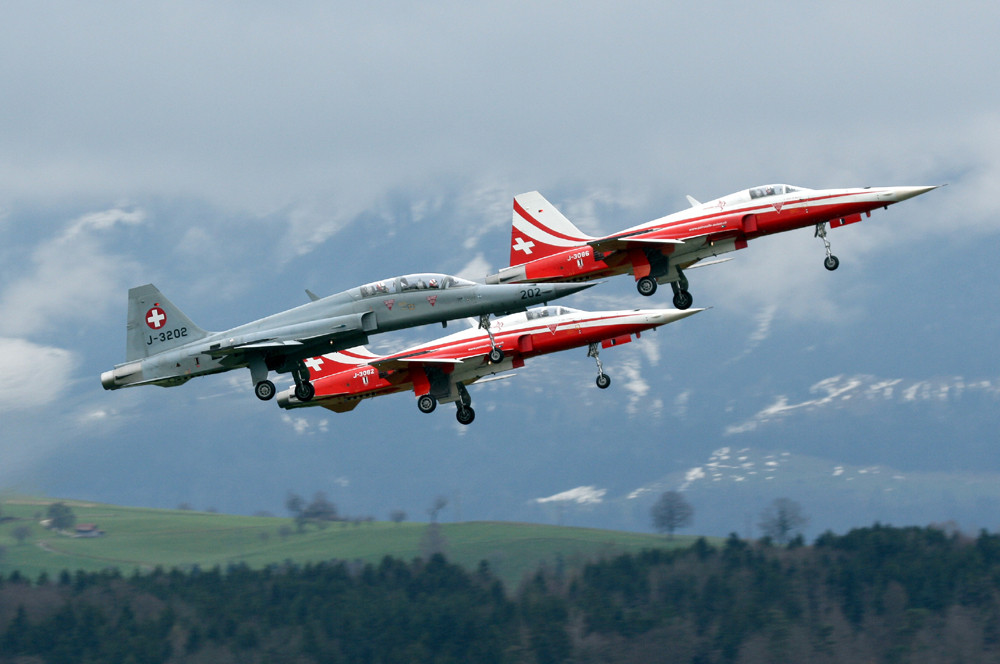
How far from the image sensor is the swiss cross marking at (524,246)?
66562mm

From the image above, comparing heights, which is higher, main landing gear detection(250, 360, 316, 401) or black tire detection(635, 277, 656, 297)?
black tire detection(635, 277, 656, 297)

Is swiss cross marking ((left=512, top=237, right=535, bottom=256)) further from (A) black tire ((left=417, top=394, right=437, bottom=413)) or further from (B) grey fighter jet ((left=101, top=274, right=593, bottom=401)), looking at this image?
(A) black tire ((left=417, top=394, right=437, bottom=413))

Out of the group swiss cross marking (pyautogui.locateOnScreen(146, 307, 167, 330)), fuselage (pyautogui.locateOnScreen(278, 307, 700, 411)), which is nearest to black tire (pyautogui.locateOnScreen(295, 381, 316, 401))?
swiss cross marking (pyautogui.locateOnScreen(146, 307, 167, 330))

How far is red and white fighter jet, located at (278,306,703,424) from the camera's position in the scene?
7475 cm

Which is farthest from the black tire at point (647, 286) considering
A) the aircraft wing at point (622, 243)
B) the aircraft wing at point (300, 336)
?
the aircraft wing at point (300, 336)

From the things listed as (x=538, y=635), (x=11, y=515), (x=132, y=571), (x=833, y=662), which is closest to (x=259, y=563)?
(x=132, y=571)

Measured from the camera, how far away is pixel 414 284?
59.7 metres

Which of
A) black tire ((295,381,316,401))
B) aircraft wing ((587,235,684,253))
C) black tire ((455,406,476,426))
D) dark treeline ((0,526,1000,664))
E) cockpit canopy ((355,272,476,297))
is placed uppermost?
aircraft wing ((587,235,684,253))

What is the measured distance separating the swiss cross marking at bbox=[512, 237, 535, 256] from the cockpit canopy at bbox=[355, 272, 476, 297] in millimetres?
7240

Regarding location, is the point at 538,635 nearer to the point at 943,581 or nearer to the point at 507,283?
the point at 943,581

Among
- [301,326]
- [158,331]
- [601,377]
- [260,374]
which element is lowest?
[601,377]

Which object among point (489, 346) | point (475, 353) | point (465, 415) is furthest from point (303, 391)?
point (475, 353)

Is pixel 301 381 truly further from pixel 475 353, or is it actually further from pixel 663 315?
pixel 663 315

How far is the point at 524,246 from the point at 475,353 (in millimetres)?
10682
